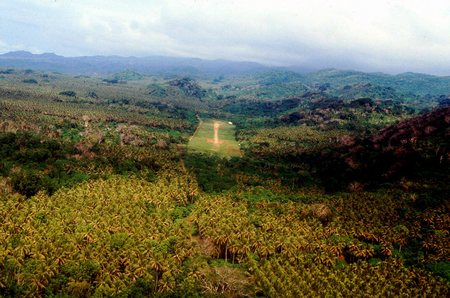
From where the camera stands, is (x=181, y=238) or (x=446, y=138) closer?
(x=181, y=238)

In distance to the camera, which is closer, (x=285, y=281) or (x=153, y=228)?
(x=285, y=281)

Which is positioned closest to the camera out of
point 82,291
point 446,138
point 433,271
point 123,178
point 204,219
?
point 82,291

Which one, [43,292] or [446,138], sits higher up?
[446,138]

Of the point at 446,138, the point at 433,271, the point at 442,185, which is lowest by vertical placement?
the point at 433,271

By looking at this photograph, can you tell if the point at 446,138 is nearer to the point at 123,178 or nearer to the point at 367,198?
the point at 367,198

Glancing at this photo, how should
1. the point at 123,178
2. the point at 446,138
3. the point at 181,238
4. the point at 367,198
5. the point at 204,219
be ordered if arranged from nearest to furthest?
1. the point at 181,238
2. the point at 204,219
3. the point at 367,198
4. the point at 123,178
5. the point at 446,138

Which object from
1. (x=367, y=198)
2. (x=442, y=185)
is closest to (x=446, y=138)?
(x=442, y=185)

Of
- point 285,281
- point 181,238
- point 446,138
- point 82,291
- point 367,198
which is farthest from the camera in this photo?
point 446,138

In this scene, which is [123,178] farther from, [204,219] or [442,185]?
[442,185]

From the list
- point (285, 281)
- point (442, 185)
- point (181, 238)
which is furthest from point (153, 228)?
point (442, 185)
